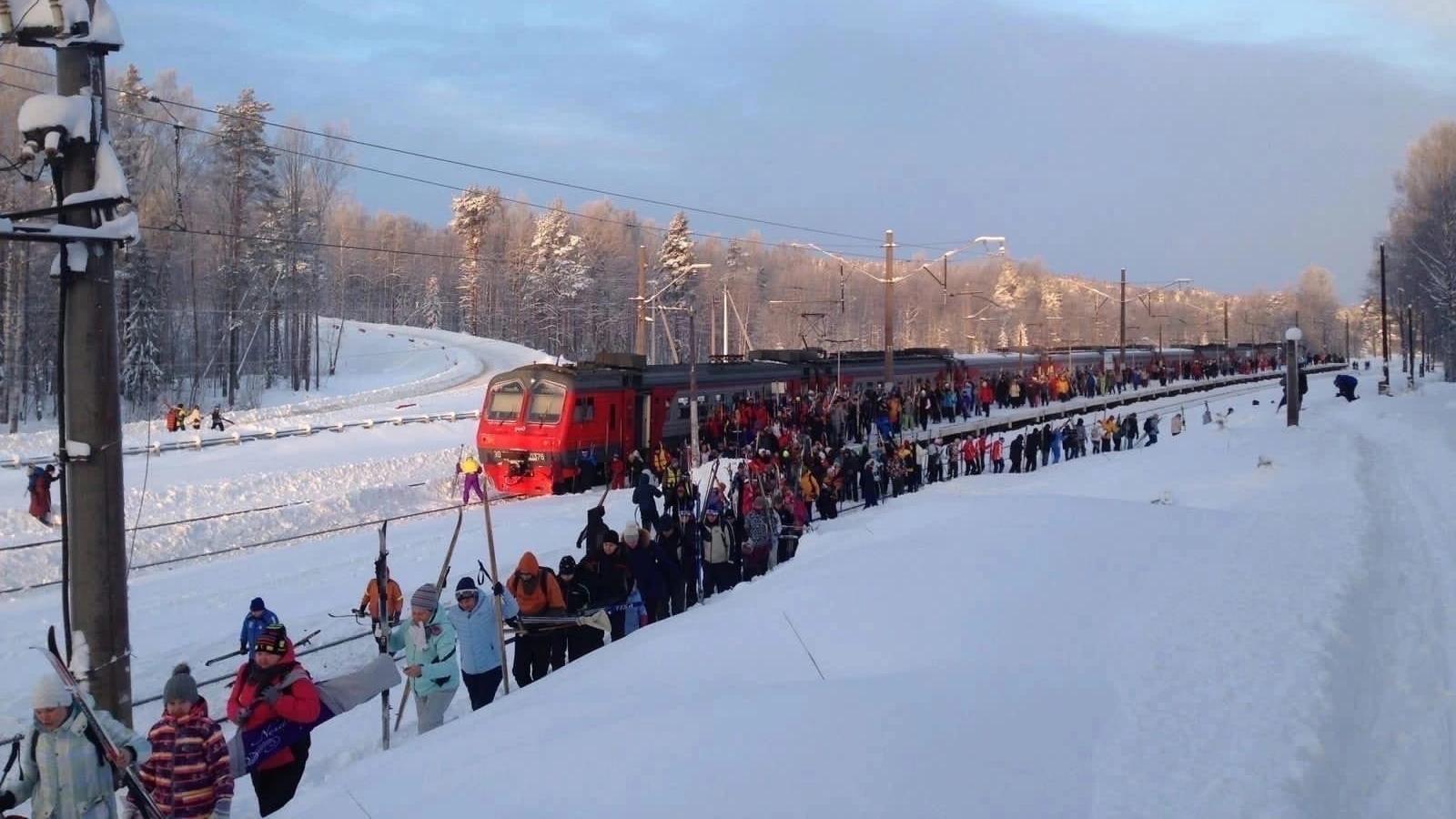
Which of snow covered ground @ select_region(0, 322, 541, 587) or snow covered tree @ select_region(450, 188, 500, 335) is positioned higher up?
snow covered tree @ select_region(450, 188, 500, 335)

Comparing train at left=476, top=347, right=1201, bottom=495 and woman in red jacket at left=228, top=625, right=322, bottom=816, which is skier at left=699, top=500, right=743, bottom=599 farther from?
train at left=476, top=347, right=1201, bottom=495

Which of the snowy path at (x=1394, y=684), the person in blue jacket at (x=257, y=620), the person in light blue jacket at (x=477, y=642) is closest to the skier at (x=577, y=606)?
the person in light blue jacket at (x=477, y=642)

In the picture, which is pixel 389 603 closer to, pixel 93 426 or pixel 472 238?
pixel 93 426

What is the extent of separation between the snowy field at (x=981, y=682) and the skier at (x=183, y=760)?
0.56m

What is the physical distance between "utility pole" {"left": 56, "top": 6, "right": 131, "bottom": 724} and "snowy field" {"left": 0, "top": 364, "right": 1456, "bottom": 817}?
5.13 feet

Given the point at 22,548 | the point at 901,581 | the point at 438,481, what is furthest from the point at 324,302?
the point at 901,581

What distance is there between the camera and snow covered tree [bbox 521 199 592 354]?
9056 cm

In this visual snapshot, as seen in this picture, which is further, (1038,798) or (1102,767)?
(1102,767)

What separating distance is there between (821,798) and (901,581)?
5436mm

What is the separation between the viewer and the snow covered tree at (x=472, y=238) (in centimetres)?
9750

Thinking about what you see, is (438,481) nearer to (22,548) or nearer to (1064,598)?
(22,548)

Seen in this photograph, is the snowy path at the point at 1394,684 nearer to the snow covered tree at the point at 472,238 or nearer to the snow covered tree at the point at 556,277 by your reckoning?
the snow covered tree at the point at 556,277

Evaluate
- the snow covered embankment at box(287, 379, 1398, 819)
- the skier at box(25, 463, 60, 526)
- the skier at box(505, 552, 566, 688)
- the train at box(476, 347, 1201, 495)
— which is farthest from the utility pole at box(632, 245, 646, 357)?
the skier at box(505, 552, 566, 688)

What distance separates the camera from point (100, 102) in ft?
21.0
